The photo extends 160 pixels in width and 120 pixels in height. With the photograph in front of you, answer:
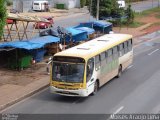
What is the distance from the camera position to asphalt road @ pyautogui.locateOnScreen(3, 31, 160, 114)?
20.5m

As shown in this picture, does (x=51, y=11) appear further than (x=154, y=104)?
Yes

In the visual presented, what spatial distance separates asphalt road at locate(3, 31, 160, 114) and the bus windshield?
1171mm

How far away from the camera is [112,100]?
72.9ft

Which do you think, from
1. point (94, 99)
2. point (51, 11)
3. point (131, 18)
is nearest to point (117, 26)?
point (131, 18)

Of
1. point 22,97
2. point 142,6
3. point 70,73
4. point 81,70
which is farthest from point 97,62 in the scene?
point 142,6

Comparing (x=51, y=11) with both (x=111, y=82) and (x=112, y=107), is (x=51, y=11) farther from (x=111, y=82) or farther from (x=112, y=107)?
(x=112, y=107)

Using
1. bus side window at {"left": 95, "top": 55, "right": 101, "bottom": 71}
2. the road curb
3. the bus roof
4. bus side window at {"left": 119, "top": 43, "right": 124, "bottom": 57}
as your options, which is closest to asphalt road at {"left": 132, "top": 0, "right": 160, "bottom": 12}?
bus side window at {"left": 119, "top": 43, "right": 124, "bottom": 57}

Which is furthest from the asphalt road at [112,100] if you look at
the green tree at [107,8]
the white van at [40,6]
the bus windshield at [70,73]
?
the white van at [40,6]

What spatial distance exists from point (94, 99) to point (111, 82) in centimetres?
419

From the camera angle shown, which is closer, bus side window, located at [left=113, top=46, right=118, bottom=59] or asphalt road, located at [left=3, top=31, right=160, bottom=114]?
asphalt road, located at [left=3, top=31, right=160, bottom=114]

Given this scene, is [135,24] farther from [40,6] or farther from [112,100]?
[112,100]

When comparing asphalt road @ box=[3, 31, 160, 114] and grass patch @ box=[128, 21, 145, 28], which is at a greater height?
grass patch @ box=[128, 21, 145, 28]

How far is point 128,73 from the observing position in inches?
1141

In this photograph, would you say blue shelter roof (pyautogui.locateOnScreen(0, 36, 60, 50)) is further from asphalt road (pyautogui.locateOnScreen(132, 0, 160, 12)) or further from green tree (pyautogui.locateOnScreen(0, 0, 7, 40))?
asphalt road (pyautogui.locateOnScreen(132, 0, 160, 12))
